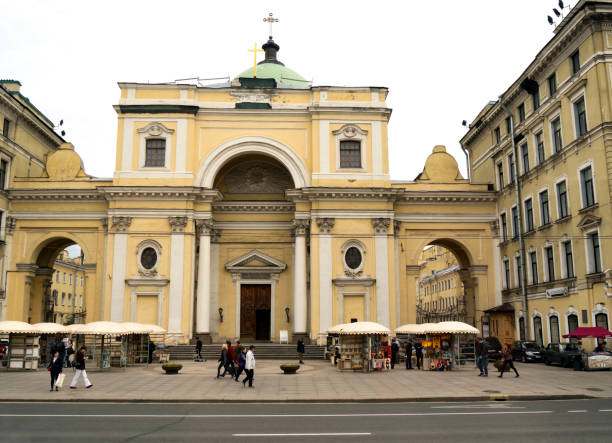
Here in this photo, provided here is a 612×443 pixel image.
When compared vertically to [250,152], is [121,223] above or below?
below

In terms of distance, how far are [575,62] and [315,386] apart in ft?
70.6

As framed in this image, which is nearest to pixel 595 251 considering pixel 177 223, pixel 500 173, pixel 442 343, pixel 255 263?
pixel 442 343

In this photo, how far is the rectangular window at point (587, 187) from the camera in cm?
2875

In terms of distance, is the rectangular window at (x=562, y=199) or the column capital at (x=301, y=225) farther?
the column capital at (x=301, y=225)

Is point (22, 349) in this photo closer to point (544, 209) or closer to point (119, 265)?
point (119, 265)

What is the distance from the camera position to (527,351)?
105 ft

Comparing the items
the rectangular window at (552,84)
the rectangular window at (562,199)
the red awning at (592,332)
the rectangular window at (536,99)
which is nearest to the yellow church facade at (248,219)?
the rectangular window at (536,99)

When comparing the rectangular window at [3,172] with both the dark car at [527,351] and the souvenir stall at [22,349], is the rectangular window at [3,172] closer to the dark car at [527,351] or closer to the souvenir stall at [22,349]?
the souvenir stall at [22,349]

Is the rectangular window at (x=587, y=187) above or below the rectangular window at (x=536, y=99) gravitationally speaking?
below

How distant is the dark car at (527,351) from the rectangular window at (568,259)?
4.28m

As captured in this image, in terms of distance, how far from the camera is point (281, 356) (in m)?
34.6

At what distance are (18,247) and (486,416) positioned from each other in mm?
34144

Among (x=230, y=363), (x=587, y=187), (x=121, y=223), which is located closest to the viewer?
(x=230, y=363)

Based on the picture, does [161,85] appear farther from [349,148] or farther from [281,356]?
[281,356]
